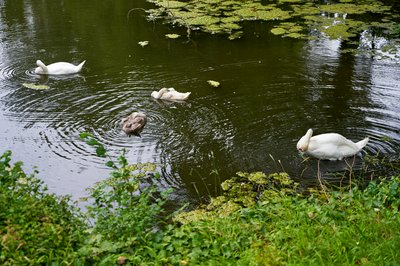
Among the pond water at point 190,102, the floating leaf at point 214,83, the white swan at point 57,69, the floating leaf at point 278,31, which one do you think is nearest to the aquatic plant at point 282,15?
the floating leaf at point 278,31

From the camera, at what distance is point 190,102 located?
8727 millimetres

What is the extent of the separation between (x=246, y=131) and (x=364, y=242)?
3624 mm

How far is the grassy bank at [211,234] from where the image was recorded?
13.0 feet

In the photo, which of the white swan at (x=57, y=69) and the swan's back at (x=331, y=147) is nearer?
the swan's back at (x=331, y=147)

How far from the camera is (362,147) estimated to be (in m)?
6.79

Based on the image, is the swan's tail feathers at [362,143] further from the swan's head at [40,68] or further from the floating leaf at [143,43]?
the floating leaf at [143,43]

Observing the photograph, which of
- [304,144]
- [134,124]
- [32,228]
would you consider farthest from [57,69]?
[32,228]

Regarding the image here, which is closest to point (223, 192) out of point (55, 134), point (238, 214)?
point (238, 214)

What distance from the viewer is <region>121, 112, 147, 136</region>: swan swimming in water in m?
7.49

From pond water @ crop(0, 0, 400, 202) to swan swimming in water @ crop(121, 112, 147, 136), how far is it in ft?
0.39

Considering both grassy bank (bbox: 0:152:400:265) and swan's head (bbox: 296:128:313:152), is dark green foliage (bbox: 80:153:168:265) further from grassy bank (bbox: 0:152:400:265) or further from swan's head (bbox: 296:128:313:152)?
swan's head (bbox: 296:128:313:152)

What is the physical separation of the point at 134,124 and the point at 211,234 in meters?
3.39

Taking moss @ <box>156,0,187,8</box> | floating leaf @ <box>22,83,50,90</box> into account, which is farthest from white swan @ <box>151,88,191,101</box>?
moss @ <box>156,0,187,8</box>

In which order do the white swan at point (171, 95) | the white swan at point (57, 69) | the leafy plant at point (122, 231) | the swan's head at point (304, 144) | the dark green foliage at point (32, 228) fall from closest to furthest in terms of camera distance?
1. the dark green foliage at point (32, 228)
2. the leafy plant at point (122, 231)
3. the swan's head at point (304, 144)
4. the white swan at point (171, 95)
5. the white swan at point (57, 69)
